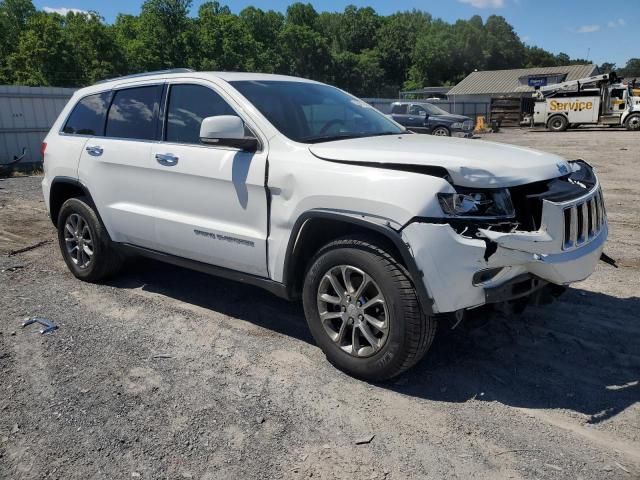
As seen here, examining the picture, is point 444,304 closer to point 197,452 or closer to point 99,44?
point 197,452

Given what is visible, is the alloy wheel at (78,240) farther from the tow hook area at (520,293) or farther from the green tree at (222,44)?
the green tree at (222,44)

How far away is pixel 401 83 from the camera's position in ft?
335

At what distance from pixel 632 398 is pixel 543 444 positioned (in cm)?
81

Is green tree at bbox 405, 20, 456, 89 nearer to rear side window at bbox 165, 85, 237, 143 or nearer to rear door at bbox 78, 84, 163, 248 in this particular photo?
rear door at bbox 78, 84, 163, 248

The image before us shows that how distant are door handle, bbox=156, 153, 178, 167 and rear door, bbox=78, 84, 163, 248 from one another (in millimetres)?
121

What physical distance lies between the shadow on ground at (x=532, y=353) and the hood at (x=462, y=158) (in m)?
1.04

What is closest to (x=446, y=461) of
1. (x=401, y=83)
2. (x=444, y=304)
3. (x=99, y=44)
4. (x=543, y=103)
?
(x=444, y=304)

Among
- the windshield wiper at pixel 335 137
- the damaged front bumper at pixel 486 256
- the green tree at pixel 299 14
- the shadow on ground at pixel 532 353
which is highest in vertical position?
the green tree at pixel 299 14

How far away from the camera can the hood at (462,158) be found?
3004 millimetres

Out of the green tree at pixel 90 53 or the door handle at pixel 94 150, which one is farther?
the green tree at pixel 90 53

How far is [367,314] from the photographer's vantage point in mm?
3338

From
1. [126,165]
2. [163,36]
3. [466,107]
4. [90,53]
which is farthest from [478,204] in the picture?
[163,36]

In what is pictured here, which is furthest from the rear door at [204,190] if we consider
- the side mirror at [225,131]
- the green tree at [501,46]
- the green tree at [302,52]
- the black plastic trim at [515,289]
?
the green tree at [501,46]

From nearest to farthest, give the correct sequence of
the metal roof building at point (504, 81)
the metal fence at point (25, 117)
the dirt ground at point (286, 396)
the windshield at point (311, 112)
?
the dirt ground at point (286, 396) → the windshield at point (311, 112) → the metal fence at point (25, 117) → the metal roof building at point (504, 81)
